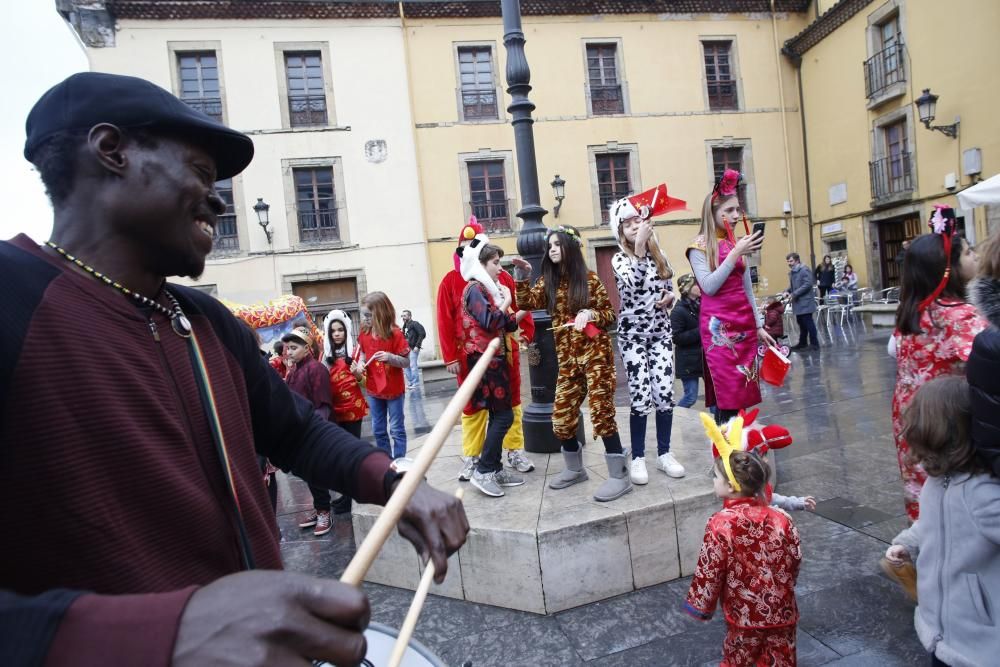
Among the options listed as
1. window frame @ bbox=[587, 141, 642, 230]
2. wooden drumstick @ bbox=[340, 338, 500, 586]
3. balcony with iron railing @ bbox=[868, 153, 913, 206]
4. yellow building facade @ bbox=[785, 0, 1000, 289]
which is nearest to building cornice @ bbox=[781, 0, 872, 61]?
yellow building facade @ bbox=[785, 0, 1000, 289]

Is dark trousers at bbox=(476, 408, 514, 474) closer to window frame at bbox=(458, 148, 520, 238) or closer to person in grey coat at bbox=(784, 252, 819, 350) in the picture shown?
A: person in grey coat at bbox=(784, 252, 819, 350)

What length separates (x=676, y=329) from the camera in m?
6.14

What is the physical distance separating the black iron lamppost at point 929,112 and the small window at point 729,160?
5758 millimetres

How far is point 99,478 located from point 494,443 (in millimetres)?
2967

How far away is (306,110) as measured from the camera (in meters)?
Answer: 17.6

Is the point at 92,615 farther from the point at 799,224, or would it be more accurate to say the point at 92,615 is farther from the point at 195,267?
the point at 799,224

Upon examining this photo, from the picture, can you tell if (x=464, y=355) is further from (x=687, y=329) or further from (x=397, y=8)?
(x=397, y=8)

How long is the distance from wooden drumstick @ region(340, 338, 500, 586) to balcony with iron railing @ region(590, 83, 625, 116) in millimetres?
19600

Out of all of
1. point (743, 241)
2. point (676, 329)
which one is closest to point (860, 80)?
point (676, 329)

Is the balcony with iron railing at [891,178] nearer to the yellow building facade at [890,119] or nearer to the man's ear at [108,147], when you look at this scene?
the yellow building facade at [890,119]

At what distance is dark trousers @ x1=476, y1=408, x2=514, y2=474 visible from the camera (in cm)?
375

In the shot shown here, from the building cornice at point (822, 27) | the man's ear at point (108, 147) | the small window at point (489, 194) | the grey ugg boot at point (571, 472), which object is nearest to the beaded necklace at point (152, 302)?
the man's ear at point (108, 147)

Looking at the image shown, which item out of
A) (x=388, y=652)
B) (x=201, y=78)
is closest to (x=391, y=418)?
(x=388, y=652)

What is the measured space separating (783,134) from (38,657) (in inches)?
914
